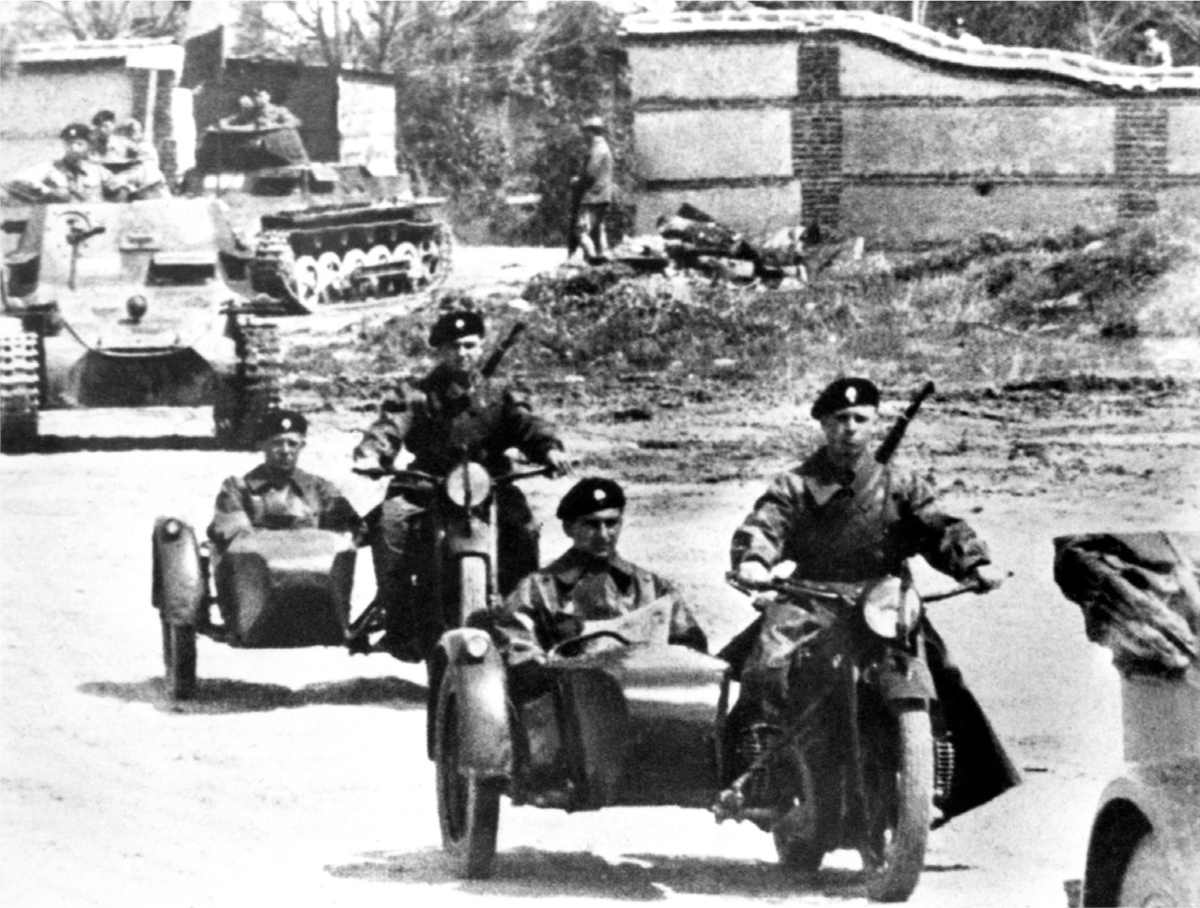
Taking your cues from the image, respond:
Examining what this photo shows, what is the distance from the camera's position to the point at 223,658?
9.34m

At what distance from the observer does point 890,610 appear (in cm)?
600

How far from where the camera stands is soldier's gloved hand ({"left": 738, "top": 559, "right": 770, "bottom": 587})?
6113 millimetres

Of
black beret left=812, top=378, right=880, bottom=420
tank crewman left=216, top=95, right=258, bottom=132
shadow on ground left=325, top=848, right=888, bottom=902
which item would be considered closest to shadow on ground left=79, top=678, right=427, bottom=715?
shadow on ground left=325, top=848, right=888, bottom=902

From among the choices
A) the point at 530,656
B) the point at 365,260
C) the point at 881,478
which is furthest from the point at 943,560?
the point at 365,260

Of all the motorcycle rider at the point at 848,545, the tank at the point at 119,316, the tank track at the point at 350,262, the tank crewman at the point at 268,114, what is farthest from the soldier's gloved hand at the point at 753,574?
the tank crewman at the point at 268,114

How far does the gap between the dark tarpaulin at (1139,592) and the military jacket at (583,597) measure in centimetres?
168

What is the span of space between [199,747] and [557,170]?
2809 millimetres

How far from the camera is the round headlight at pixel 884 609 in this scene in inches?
236

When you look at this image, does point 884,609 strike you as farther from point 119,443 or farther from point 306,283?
point 306,283

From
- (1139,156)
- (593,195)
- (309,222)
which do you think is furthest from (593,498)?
(309,222)

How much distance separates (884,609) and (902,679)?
173 millimetres

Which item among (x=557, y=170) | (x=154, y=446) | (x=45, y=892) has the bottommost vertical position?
(x=45, y=892)

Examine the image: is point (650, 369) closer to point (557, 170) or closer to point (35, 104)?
point (557, 170)

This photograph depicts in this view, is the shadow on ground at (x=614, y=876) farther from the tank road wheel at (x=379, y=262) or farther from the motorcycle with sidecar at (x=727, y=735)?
the tank road wheel at (x=379, y=262)
